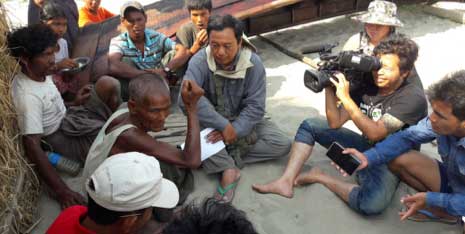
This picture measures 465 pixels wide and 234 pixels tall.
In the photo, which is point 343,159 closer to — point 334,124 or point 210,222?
point 334,124

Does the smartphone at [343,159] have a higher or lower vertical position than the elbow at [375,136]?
lower

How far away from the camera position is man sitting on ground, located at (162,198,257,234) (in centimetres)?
116

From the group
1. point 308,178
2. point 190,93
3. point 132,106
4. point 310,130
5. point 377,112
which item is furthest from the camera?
point 310,130

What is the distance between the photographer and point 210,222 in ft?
3.84

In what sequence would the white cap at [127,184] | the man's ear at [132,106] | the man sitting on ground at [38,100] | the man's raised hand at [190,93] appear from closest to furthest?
the white cap at [127,184], the man's ear at [132,106], the man's raised hand at [190,93], the man sitting on ground at [38,100]

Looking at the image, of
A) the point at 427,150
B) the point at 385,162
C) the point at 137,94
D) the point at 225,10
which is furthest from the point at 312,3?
the point at 137,94

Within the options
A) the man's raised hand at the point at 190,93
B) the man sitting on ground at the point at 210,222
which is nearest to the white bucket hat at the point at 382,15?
the man's raised hand at the point at 190,93

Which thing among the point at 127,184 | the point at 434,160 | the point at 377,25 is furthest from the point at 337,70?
the point at 127,184

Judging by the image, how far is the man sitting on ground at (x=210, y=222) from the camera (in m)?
1.16

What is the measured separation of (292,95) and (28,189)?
8.46ft

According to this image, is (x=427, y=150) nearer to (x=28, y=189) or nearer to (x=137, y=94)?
(x=137, y=94)

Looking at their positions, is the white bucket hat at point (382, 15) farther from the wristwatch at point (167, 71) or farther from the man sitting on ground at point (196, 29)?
the wristwatch at point (167, 71)

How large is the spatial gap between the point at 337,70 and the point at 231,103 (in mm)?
785

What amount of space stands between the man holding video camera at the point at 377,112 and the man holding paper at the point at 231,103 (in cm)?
26
